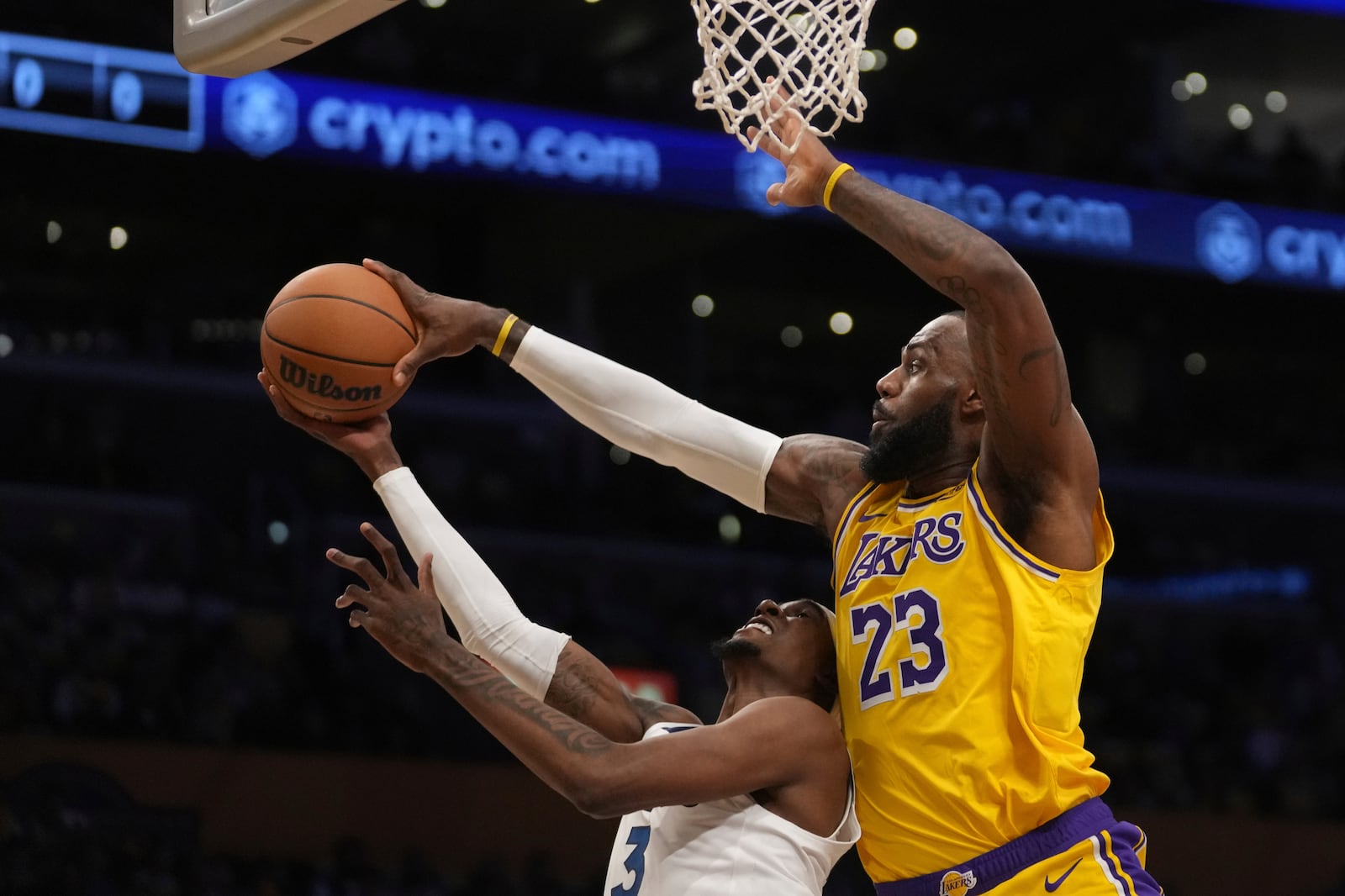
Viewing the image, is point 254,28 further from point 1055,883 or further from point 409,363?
point 1055,883

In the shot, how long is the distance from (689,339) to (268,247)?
4.08 metres

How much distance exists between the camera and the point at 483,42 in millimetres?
15820

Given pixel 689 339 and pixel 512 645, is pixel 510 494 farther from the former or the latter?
pixel 512 645

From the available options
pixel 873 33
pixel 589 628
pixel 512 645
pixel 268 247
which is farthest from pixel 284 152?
pixel 512 645

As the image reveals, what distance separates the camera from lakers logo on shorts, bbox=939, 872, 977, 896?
3365 millimetres

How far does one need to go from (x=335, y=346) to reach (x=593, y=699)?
982 millimetres

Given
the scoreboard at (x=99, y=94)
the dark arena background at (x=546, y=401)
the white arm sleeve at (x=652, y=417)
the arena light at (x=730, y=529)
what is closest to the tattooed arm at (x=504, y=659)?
the white arm sleeve at (x=652, y=417)

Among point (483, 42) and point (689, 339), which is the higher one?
point (483, 42)

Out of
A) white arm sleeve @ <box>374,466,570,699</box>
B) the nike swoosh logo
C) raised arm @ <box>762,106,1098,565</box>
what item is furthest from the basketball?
the nike swoosh logo

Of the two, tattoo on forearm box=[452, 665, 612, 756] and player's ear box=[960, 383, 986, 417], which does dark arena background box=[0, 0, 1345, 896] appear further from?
player's ear box=[960, 383, 986, 417]

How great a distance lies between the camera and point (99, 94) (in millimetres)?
10898

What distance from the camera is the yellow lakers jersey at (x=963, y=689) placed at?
3361 mm

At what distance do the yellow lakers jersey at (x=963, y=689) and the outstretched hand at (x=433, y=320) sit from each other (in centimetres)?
109

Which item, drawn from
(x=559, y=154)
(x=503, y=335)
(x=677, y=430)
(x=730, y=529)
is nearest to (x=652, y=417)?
(x=677, y=430)
